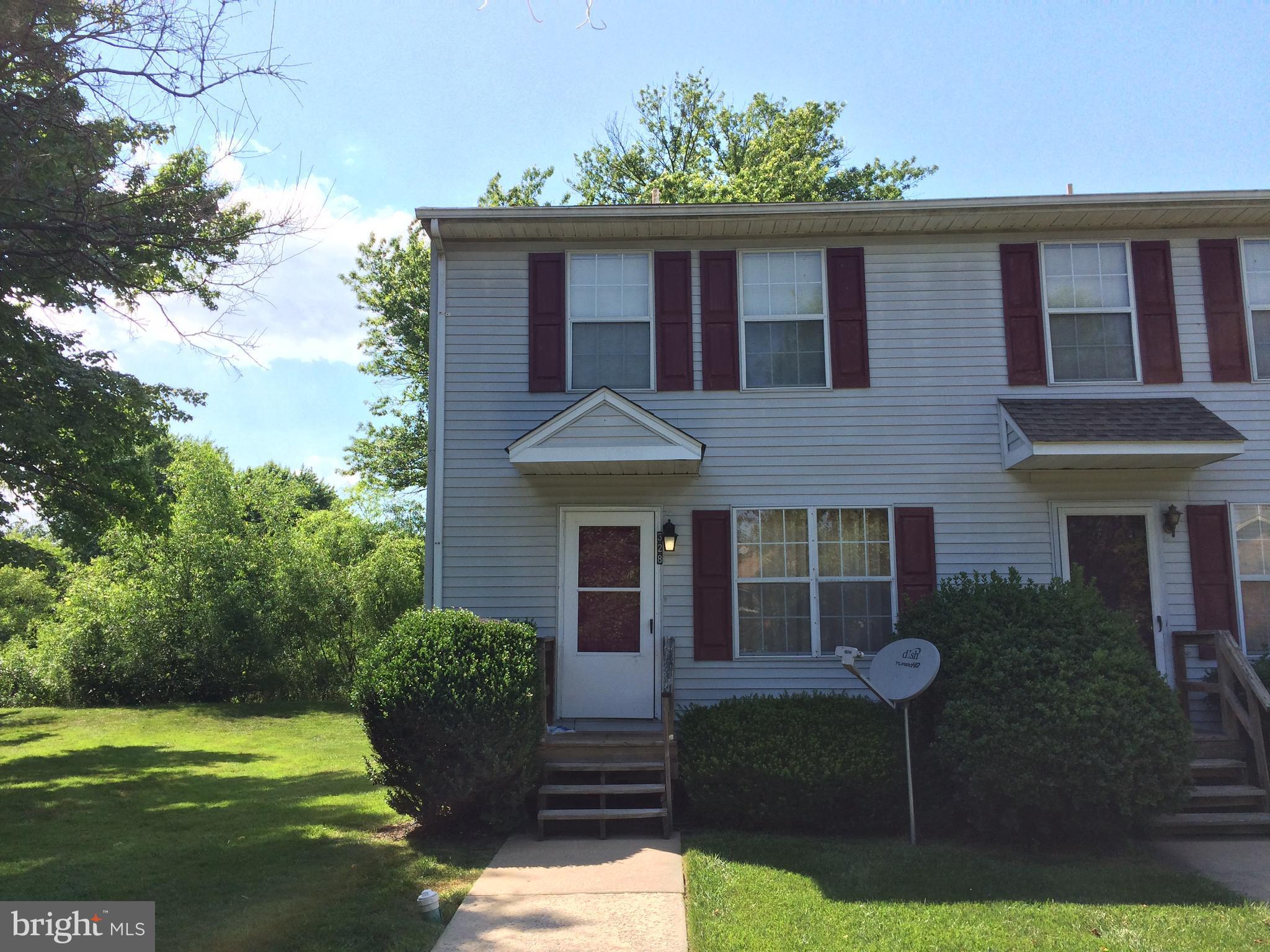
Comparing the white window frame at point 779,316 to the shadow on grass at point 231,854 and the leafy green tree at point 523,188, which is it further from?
the leafy green tree at point 523,188

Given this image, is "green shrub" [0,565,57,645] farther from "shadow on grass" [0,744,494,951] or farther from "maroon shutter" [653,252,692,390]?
"maroon shutter" [653,252,692,390]

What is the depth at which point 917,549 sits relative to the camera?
8336 mm

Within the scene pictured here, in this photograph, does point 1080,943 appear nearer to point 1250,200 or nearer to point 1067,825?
point 1067,825

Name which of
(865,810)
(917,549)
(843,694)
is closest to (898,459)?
(917,549)

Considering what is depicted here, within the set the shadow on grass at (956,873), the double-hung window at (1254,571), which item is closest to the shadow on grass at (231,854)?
the shadow on grass at (956,873)

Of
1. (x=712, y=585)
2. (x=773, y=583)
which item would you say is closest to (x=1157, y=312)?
(x=773, y=583)

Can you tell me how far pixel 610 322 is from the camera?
29.0 ft

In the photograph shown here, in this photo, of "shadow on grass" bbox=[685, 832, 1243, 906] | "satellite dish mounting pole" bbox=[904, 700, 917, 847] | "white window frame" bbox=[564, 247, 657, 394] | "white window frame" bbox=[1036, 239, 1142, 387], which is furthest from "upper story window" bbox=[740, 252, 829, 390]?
"shadow on grass" bbox=[685, 832, 1243, 906]

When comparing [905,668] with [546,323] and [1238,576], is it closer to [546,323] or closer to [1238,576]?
[1238,576]

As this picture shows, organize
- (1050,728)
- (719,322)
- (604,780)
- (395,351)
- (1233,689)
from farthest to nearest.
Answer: (395,351)
(719,322)
(1233,689)
(604,780)
(1050,728)

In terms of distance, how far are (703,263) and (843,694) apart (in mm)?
4450

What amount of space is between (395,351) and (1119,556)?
18985 mm

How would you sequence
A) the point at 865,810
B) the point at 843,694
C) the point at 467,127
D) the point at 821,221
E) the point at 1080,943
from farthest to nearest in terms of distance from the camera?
the point at 821,221
the point at 843,694
the point at 865,810
the point at 467,127
the point at 1080,943

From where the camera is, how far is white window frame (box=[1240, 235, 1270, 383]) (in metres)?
8.48
